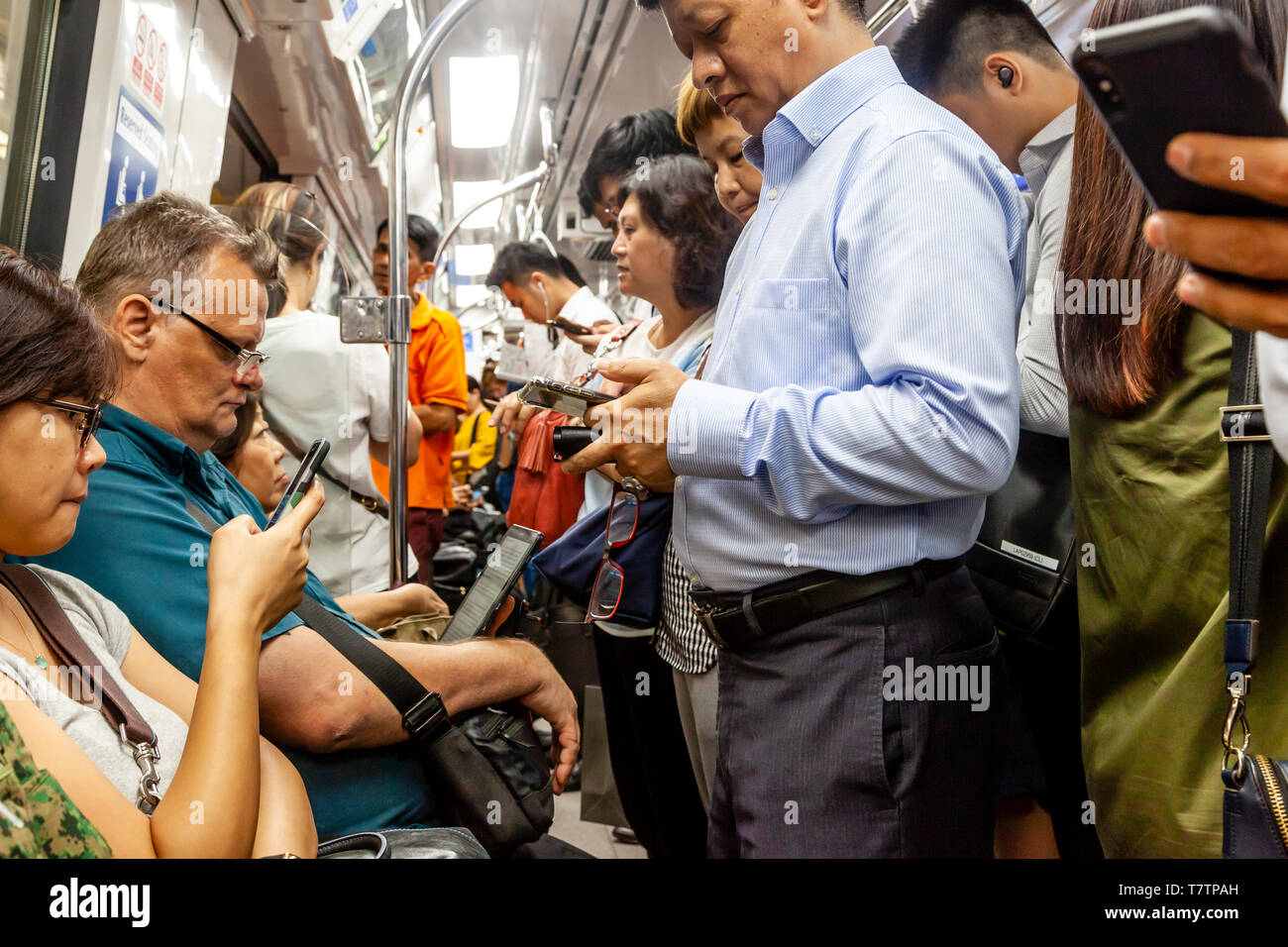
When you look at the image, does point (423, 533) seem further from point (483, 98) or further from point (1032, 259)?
point (483, 98)

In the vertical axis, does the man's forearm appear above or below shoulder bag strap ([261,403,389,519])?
above

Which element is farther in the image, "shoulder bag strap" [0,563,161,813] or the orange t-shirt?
the orange t-shirt

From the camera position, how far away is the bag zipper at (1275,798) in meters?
0.85

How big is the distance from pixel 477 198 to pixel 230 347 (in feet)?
25.6

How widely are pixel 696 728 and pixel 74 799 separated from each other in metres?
0.96

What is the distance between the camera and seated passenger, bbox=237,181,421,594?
2490mm

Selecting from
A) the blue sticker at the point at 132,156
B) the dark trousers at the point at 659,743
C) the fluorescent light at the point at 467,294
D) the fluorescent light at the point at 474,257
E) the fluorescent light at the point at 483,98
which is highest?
the fluorescent light at the point at 467,294

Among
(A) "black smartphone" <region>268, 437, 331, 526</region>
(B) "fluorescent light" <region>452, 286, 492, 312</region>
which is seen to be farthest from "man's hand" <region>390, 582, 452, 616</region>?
(B) "fluorescent light" <region>452, 286, 492, 312</region>

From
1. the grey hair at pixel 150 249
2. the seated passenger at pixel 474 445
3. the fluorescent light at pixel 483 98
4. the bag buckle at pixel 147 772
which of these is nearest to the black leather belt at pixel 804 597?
the bag buckle at pixel 147 772

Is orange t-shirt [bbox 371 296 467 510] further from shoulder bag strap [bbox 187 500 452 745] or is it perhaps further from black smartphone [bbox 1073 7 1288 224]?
black smartphone [bbox 1073 7 1288 224]

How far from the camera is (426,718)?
154 centimetres

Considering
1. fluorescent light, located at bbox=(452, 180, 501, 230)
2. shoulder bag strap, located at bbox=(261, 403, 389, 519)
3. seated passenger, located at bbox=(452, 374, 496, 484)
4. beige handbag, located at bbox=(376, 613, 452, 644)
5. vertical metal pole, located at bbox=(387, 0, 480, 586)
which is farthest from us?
fluorescent light, located at bbox=(452, 180, 501, 230)

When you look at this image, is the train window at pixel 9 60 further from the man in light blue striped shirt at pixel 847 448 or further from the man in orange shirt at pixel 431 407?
the man in orange shirt at pixel 431 407

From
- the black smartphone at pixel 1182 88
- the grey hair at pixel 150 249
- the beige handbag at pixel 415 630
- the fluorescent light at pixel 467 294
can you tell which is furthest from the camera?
the fluorescent light at pixel 467 294
